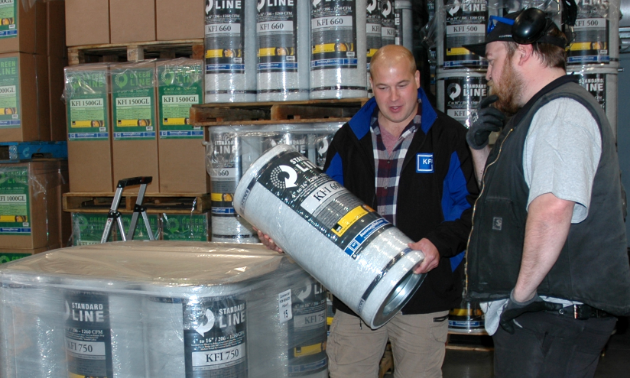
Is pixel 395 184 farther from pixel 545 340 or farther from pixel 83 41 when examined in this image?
pixel 83 41

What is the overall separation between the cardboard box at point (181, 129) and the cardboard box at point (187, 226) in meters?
0.19

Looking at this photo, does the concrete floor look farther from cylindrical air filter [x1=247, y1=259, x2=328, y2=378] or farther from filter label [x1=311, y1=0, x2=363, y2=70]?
filter label [x1=311, y1=0, x2=363, y2=70]

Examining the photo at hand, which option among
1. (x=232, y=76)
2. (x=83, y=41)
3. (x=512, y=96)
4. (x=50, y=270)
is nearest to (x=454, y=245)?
(x=512, y=96)

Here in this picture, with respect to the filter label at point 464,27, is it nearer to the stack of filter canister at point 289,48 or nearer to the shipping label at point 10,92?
the stack of filter canister at point 289,48

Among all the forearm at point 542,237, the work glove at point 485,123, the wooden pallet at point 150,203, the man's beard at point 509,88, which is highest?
the man's beard at point 509,88

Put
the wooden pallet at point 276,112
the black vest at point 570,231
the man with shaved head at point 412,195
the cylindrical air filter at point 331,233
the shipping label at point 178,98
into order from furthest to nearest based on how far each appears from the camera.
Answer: the shipping label at point 178,98
the wooden pallet at point 276,112
the man with shaved head at point 412,195
the cylindrical air filter at point 331,233
the black vest at point 570,231

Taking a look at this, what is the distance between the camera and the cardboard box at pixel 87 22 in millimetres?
4254

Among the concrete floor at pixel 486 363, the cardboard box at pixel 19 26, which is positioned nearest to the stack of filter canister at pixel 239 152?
the concrete floor at pixel 486 363

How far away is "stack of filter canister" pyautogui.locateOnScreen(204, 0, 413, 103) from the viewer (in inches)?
138

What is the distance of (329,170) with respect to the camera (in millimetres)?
2676

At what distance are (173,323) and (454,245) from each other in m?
1.10

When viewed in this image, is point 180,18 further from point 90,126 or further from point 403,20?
point 403,20

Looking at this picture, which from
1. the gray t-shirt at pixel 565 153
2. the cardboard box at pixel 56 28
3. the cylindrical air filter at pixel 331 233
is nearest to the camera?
the gray t-shirt at pixel 565 153

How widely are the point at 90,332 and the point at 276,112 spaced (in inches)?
71.3
